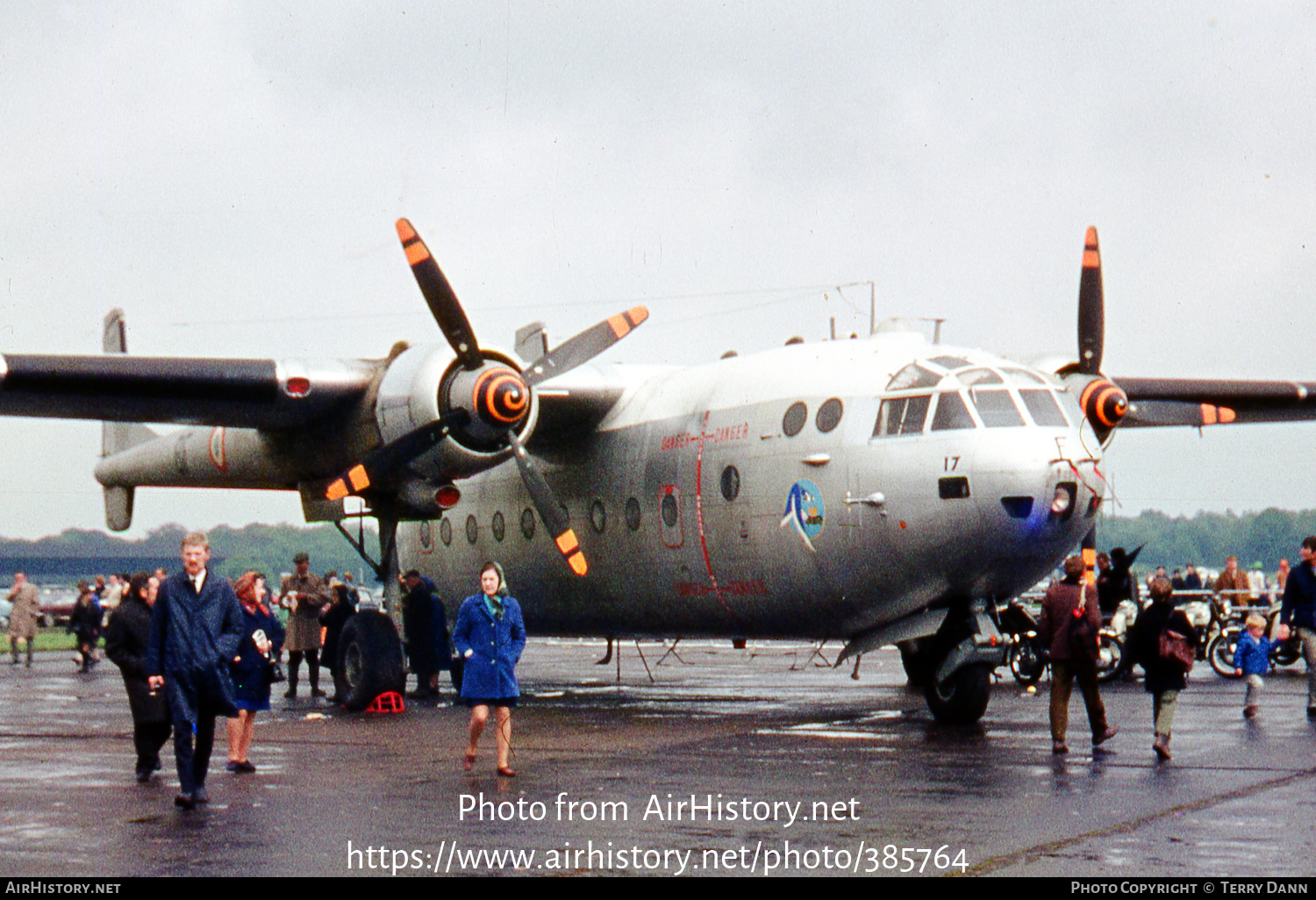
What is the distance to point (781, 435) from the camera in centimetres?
1461

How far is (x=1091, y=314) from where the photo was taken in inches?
647

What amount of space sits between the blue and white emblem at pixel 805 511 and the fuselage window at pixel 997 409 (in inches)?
71.3

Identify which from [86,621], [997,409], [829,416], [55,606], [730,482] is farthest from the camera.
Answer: [55,606]

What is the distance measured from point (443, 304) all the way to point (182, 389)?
9.87ft

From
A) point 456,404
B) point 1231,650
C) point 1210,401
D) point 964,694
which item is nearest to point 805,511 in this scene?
point 964,694

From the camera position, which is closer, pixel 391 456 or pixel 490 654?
pixel 490 654

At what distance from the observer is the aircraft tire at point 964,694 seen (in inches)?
529

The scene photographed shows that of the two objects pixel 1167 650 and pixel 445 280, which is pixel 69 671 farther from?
pixel 1167 650

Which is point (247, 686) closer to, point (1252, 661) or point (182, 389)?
point (182, 389)

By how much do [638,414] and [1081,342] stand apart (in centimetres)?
518

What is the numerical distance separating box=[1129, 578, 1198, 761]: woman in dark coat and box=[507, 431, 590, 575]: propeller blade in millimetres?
6571

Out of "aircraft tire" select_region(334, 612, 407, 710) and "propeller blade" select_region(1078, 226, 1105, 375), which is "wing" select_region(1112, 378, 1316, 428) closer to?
"propeller blade" select_region(1078, 226, 1105, 375)

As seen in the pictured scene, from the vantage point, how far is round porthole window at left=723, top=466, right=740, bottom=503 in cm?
1508
